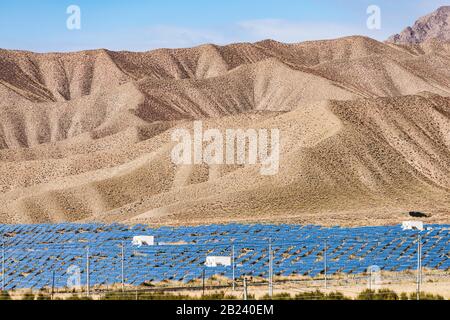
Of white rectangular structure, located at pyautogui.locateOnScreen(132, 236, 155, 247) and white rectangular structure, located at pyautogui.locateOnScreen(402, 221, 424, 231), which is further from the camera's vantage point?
white rectangular structure, located at pyautogui.locateOnScreen(402, 221, 424, 231)

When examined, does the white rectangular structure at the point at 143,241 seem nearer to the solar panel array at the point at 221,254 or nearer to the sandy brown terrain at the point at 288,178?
the solar panel array at the point at 221,254

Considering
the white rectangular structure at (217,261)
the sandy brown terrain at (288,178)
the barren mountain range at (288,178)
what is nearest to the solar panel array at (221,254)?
the white rectangular structure at (217,261)

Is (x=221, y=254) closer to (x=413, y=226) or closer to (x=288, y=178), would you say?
(x=413, y=226)

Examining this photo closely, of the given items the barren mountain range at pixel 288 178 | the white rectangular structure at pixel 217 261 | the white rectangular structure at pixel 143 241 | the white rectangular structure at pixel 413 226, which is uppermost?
the barren mountain range at pixel 288 178

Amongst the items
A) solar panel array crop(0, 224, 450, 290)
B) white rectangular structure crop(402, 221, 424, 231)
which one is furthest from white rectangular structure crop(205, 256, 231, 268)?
white rectangular structure crop(402, 221, 424, 231)

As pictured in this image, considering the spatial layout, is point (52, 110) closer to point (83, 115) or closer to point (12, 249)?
point (83, 115)

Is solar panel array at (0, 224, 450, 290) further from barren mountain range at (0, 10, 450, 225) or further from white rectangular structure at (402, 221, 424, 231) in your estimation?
barren mountain range at (0, 10, 450, 225)
